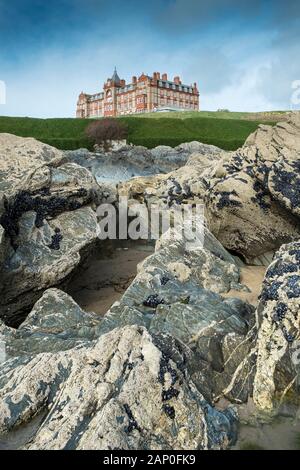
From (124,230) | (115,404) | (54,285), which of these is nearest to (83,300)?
(54,285)

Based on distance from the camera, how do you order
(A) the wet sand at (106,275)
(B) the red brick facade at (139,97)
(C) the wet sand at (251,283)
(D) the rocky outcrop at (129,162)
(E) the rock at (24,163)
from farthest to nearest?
(B) the red brick facade at (139,97) → (D) the rocky outcrop at (129,162) → (A) the wet sand at (106,275) → (E) the rock at (24,163) → (C) the wet sand at (251,283)

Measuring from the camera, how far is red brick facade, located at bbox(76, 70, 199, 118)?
365 ft

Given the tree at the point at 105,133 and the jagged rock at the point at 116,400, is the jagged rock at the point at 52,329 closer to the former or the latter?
the jagged rock at the point at 116,400

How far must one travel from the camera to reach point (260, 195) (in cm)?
1389

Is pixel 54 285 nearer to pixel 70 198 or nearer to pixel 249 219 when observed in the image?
pixel 70 198

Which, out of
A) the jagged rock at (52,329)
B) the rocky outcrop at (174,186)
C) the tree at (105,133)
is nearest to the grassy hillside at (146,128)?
the tree at (105,133)

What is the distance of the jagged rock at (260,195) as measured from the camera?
43.1ft

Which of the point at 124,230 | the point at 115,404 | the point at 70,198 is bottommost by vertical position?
the point at 115,404

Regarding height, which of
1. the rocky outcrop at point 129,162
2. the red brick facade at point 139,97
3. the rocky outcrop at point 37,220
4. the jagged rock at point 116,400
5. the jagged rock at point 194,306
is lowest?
the jagged rock at point 116,400

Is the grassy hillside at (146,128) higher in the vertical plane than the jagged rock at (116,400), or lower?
higher

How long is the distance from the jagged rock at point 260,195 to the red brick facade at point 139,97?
9880 cm

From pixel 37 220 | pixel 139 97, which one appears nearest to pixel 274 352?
pixel 37 220
